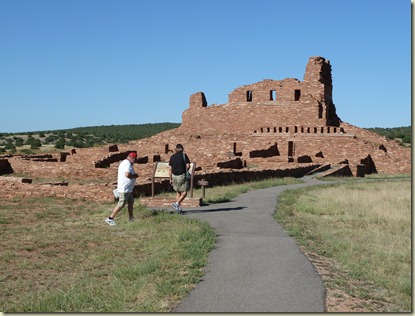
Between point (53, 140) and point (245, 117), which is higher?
point (245, 117)

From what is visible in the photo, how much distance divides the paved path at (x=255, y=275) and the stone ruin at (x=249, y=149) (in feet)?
16.1

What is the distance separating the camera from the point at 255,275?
7551 millimetres

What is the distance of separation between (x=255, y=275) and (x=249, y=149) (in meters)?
26.5

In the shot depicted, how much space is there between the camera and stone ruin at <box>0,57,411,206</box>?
21.8 meters

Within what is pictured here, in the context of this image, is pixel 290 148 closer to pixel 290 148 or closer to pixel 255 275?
pixel 290 148

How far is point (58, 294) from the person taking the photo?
7340 millimetres

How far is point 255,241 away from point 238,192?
8586 millimetres

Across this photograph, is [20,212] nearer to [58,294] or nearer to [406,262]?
[58,294]

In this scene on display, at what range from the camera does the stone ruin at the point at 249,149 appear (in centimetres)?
2180

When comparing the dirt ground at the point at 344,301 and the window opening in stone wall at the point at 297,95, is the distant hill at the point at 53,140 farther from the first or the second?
the dirt ground at the point at 344,301

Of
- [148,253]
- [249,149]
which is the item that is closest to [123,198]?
[148,253]

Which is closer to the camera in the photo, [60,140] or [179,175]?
[179,175]

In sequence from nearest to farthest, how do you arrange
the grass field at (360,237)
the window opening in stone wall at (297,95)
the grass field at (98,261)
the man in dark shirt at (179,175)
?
the grass field at (98,261) < the grass field at (360,237) < the man in dark shirt at (179,175) < the window opening in stone wall at (297,95)

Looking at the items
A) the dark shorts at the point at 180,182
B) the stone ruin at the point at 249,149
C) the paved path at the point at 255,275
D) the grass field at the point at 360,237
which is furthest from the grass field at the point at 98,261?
the stone ruin at the point at 249,149
